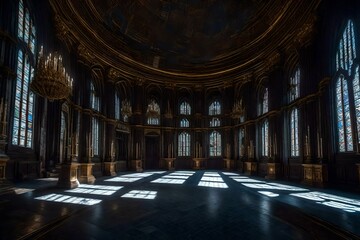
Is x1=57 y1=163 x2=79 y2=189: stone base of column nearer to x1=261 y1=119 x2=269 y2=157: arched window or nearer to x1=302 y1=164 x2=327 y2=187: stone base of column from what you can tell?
x1=302 y1=164 x2=327 y2=187: stone base of column

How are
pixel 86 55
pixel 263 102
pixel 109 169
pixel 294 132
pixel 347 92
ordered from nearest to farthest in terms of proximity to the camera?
pixel 347 92
pixel 294 132
pixel 86 55
pixel 109 169
pixel 263 102

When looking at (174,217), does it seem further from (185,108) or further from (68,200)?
(185,108)

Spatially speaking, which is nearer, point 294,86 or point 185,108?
point 294,86

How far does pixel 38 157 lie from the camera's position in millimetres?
14922

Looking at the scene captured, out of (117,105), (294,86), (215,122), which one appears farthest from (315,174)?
(117,105)

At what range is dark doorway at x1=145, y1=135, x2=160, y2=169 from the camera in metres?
29.4

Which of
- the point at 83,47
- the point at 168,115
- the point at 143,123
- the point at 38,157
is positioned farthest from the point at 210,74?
the point at 38,157

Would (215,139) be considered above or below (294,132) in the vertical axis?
below

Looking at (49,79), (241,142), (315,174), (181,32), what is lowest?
(315,174)

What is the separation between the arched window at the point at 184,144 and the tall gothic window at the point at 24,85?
1872cm

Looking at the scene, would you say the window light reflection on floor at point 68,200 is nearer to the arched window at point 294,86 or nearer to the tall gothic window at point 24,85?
the tall gothic window at point 24,85

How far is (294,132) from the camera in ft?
58.3

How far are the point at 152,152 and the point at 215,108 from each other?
418 inches

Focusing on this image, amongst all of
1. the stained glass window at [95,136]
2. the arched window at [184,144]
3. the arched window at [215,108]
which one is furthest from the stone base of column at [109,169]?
the arched window at [215,108]
